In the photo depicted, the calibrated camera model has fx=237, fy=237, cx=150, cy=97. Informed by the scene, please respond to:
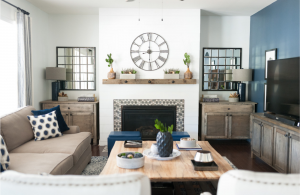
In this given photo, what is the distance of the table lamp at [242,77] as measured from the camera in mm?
4832

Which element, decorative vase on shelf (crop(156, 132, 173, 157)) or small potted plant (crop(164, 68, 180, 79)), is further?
small potted plant (crop(164, 68, 180, 79))

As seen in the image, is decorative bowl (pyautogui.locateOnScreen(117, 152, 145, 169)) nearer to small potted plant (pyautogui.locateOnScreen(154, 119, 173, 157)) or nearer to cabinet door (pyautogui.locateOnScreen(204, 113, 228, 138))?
small potted plant (pyautogui.locateOnScreen(154, 119, 173, 157))

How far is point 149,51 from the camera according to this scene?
4785 mm

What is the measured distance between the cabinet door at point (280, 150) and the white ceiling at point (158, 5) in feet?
8.00

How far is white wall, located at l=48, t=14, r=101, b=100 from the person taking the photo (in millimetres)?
5203

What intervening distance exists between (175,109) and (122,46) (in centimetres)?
165

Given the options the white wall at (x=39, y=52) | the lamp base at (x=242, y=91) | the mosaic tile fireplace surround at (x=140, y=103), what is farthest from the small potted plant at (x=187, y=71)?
the white wall at (x=39, y=52)

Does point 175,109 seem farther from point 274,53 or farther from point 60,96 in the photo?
point 60,96

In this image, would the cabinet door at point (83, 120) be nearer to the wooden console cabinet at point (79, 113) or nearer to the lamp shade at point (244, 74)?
the wooden console cabinet at point (79, 113)

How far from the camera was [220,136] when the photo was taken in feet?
15.8

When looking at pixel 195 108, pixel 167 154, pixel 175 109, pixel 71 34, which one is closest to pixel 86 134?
pixel 167 154

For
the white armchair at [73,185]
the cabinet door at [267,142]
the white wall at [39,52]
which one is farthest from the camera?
the white wall at [39,52]

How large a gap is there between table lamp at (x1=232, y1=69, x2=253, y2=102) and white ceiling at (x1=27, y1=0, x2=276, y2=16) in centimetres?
123

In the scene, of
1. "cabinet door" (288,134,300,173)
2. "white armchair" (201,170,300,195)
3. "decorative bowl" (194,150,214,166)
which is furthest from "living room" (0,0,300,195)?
"white armchair" (201,170,300,195)
